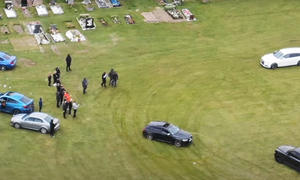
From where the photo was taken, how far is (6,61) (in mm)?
57031

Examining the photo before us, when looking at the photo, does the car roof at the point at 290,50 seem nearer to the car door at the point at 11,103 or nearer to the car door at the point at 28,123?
the car door at the point at 28,123

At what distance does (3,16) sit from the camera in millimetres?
70000

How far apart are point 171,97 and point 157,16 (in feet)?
76.0

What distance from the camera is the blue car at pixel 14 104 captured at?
47.7 m

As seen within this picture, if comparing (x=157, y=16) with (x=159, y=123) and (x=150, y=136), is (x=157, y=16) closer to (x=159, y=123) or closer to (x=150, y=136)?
(x=159, y=123)

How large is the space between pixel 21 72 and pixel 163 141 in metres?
20.8

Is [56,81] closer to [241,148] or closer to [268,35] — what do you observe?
[241,148]

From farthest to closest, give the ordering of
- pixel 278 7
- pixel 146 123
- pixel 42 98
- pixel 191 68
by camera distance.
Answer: pixel 278 7, pixel 191 68, pixel 42 98, pixel 146 123

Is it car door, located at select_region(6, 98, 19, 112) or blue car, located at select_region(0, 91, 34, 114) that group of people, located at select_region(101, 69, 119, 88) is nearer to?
blue car, located at select_region(0, 91, 34, 114)

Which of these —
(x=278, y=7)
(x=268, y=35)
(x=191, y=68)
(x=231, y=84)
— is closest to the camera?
(x=231, y=84)

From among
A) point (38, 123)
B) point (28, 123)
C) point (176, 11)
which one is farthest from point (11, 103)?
point (176, 11)

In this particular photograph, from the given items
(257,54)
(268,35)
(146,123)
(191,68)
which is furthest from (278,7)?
(146,123)

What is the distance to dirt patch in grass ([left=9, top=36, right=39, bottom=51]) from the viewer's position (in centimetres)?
6323

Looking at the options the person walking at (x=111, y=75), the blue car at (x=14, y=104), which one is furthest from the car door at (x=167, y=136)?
the blue car at (x=14, y=104)
